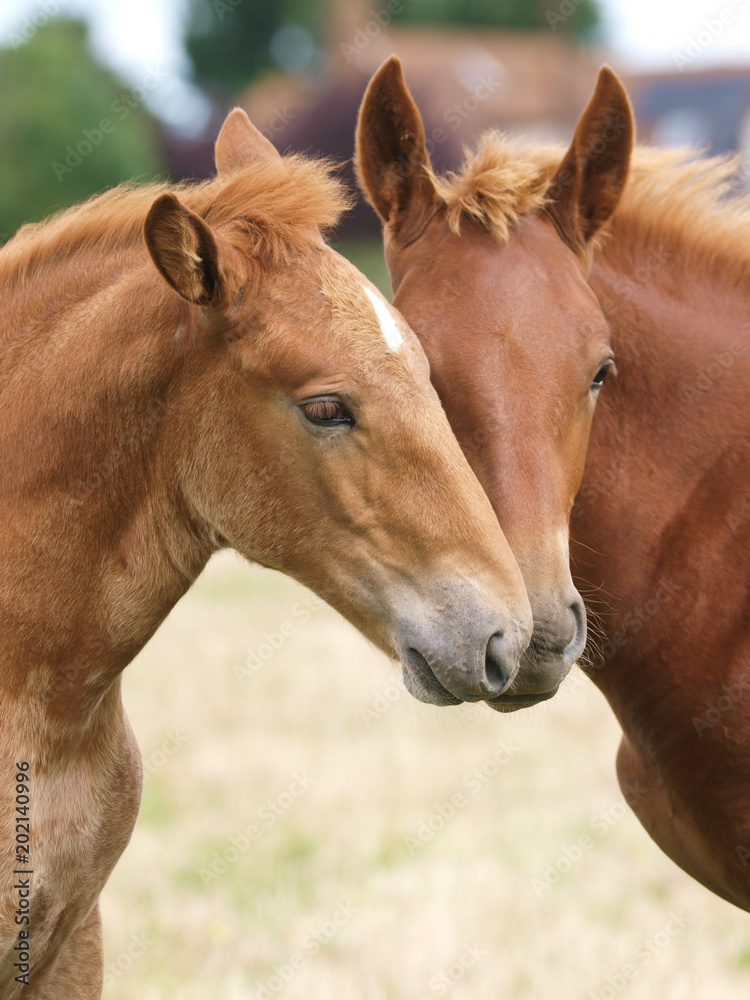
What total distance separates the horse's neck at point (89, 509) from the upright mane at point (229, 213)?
0.28 m

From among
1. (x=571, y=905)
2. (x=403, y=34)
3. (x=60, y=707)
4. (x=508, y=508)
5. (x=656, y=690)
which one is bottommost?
(x=403, y=34)

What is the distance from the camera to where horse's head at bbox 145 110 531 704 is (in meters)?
2.27

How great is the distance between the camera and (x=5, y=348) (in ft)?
8.54

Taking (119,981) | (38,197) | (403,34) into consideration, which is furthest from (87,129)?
(119,981)

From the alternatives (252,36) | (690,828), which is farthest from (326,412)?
(252,36)

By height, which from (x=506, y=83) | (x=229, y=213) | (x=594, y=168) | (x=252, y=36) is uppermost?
(x=229, y=213)

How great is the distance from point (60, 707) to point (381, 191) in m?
1.80

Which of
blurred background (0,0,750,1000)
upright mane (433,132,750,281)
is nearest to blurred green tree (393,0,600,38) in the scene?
blurred background (0,0,750,1000)

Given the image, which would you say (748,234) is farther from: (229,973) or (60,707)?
(229,973)

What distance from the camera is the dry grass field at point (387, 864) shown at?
416cm

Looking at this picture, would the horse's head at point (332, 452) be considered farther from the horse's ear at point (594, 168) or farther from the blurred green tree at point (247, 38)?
the blurred green tree at point (247, 38)

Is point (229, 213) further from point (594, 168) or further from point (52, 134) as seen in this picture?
point (52, 134)

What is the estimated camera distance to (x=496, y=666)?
7.38 ft

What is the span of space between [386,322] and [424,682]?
34.2 inches
